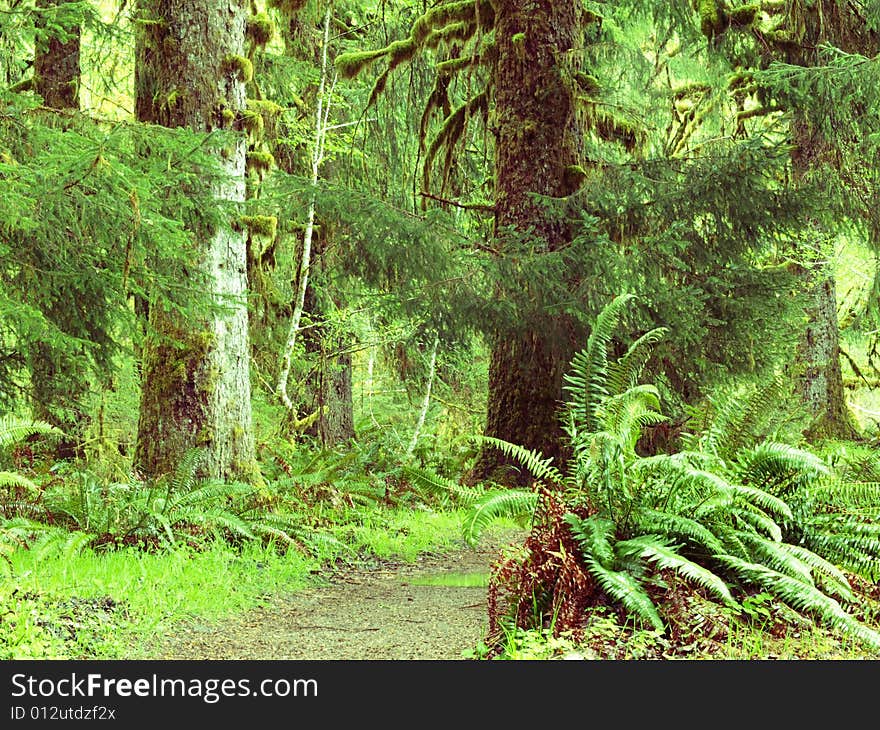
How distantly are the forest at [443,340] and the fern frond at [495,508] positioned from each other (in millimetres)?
28

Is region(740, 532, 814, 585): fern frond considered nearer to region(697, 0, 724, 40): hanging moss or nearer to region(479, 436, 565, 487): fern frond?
region(479, 436, 565, 487): fern frond

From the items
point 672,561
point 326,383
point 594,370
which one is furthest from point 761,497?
point 326,383

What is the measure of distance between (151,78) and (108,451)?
3.69 m

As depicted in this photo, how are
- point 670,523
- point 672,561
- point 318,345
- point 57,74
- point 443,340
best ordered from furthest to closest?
point 318,345 < point 57,74 < point 443,340 < point 670,523 < point 672,561

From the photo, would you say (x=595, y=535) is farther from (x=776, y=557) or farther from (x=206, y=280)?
(x=206, y=280)

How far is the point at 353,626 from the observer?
17.6ft

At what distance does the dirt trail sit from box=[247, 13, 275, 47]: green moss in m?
5.69

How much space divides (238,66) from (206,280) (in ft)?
6.56

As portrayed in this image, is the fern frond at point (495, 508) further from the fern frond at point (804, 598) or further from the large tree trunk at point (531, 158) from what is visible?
the large tree trunk at point (531, 158)

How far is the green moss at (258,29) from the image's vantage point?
9.43 meters

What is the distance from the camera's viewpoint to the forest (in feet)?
15.9

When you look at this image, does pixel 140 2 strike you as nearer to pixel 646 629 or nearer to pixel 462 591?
pixel 462 591

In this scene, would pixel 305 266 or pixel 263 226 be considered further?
pixel 305 266

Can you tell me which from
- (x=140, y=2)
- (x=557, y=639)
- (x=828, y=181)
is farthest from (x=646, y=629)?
(x=140, y=2)
